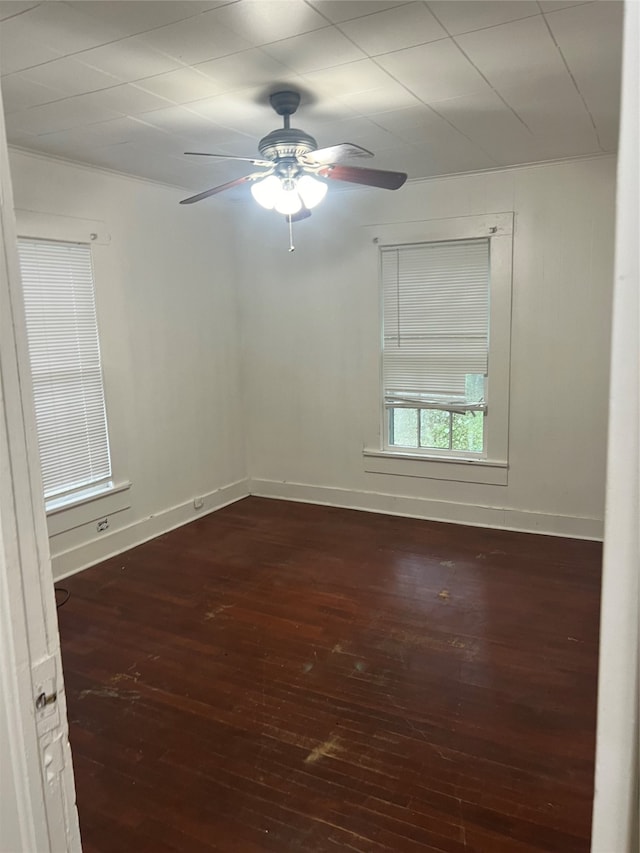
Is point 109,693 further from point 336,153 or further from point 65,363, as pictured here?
point 336,153

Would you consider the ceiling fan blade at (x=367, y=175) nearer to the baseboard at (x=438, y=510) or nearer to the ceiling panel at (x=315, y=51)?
the ceiling panel at (x=315, y=51)

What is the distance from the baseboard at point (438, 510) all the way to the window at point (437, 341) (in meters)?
0.46

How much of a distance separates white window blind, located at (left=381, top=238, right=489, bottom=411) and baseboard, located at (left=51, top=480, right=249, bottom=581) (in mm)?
1758

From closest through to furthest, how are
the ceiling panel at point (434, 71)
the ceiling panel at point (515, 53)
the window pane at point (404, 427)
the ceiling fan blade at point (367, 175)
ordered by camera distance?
the ceiling panel at point (515, 53)
the ceiling panel at point (434, 71)
the ceiling fan blade at point (367, 175)
the window pane at point (404, 427)

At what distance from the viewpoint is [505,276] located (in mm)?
4297

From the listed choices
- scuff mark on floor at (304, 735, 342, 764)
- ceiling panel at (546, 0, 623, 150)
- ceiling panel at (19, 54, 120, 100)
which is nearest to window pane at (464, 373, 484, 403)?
ceiling panel at (546, 0, 623, 150)

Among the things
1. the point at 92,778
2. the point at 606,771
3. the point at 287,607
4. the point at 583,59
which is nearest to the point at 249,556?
the point at 287,607

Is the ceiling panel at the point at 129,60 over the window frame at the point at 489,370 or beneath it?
over

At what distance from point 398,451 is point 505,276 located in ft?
5.29

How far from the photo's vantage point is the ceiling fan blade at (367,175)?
2.75 m

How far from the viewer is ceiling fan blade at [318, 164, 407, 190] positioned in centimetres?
275

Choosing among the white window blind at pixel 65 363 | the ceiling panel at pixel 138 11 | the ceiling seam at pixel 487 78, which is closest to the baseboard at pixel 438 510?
the white window blind at pixel 65 363

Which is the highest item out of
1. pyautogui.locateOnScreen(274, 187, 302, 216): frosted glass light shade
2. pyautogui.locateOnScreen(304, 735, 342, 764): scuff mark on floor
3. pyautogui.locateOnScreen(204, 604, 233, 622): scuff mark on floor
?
pyautogui.locateOnScreen(274, 187, 302, 216): frosted glass light shade

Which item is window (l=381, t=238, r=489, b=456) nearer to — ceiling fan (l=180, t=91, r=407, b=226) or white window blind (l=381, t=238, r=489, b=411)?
white window blind (l=381, t=238, r=489, b=411)
